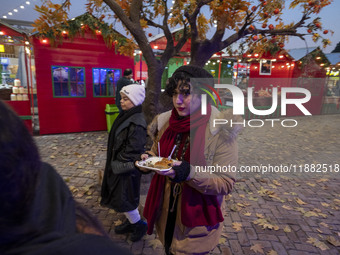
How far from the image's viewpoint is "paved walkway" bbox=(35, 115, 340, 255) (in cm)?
335

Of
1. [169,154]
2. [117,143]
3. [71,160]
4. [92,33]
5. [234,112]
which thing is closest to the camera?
[234,112]

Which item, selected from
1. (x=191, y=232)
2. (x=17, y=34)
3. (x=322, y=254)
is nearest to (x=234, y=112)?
(x=191, y=232)

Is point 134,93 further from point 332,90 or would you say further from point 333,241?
point 332,90

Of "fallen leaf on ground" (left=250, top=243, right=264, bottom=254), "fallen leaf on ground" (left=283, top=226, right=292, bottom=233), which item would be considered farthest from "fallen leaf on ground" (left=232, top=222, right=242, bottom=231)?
"fallen leaf on ground" (left=283, top=226, right=292, bottom=233)

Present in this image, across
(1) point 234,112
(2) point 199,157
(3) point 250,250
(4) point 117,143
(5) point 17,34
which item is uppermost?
(5) point 17,34

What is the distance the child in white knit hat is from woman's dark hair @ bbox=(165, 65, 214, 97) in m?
1.29

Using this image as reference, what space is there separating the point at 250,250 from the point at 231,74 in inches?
774

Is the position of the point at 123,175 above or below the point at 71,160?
above

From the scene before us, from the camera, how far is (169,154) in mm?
2023

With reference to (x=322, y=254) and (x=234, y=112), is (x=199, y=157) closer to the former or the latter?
(x=234, y=112)

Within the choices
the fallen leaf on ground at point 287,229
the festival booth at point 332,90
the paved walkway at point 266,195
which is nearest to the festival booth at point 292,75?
the festival booth at point 332,90

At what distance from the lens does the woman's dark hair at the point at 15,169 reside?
20.7 inches

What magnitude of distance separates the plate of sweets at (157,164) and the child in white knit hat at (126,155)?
3.19 feet

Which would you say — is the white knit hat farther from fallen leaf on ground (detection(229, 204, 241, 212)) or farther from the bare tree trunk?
fallen leaf on ground (detection(229, 204, 241, 212))
